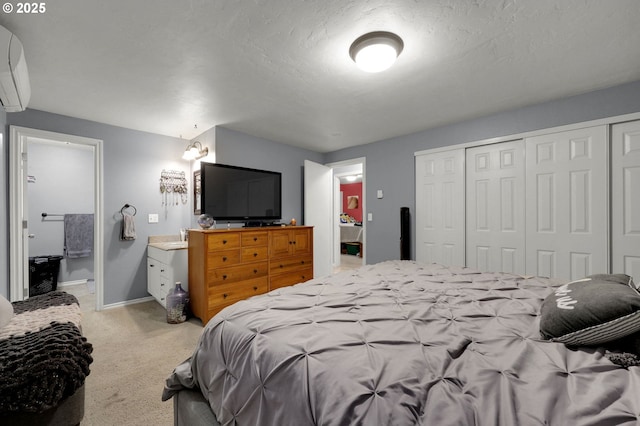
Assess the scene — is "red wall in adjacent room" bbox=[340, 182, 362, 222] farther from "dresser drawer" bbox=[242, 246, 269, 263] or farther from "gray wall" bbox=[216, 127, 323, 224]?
"dresser drawer" bbox=[242, 246, 269, 263]

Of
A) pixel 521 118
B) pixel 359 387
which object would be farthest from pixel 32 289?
pixel 521 118

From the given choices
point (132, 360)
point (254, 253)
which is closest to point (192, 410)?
point (132, 360)

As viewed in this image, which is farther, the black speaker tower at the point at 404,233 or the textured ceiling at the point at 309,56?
the black speaker tower at the point at 404,233

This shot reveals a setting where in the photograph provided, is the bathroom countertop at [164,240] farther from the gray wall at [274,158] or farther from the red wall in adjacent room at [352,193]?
the red wall in adjacent room at [352,193]

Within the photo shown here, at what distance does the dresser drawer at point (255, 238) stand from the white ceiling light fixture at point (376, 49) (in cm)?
226

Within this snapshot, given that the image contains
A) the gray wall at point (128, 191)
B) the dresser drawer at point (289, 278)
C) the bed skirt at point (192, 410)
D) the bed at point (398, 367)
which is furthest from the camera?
the dresser drawer at point (289, 278)

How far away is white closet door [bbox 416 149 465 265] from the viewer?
11.7ft

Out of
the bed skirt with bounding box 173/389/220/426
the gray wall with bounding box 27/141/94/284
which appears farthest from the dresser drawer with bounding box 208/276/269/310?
the gray wall with bounding box 27/141/94/284

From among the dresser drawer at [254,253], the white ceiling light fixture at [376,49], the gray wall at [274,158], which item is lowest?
the dresser drawer at [254,253]

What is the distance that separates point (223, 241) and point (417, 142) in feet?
9.81

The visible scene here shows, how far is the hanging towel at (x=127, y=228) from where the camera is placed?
3.54 m

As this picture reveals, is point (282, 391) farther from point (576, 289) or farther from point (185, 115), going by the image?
point (185, 115)

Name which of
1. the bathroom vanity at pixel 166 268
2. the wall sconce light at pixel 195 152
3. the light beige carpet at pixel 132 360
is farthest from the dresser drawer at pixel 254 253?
the wall sconce light at pixel 195 152

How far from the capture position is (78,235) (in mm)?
4578
